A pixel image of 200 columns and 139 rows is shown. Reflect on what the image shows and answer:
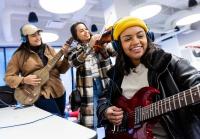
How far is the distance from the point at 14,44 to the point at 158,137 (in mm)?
5896

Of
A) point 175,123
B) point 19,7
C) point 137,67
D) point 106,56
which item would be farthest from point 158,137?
point 19,7

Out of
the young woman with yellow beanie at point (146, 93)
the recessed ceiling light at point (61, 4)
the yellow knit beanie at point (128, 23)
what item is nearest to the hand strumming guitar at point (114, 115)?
the young woman with yellow beanie at point (146, 93)

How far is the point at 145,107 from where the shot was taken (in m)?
1.18

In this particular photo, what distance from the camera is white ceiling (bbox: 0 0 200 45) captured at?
5293 mm

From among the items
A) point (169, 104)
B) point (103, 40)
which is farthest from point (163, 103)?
point (103, 40)

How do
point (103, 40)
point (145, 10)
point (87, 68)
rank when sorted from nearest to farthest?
point (103, 40), point (87, 68), point (145, 10)

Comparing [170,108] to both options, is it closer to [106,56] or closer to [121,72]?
[121,72]

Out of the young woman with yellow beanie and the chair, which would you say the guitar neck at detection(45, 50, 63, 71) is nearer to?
the chair

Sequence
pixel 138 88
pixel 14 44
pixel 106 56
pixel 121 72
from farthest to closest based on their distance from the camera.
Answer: pixel 14 44
pixel 106 56
pixel 121 72
pixel 138 88

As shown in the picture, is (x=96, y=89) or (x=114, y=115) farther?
(x=96, y=89)

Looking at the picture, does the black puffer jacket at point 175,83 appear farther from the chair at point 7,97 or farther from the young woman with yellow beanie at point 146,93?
the chair at point 7,97

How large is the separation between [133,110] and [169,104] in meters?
0.27

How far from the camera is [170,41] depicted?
8.91m

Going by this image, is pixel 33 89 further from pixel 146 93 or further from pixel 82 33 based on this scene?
pixel 146 93
